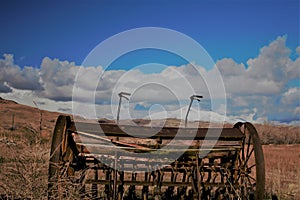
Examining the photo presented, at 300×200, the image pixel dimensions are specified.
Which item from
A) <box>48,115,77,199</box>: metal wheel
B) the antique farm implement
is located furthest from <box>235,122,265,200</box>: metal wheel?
<box>48,115,77,199</box>: metal wheel

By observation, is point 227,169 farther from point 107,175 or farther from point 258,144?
point 107,175

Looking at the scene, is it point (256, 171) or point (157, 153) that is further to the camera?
point (157, 153)

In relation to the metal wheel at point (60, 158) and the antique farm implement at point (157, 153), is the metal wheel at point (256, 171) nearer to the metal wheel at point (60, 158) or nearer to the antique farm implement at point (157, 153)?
the antique farm implement at point (157, 153)

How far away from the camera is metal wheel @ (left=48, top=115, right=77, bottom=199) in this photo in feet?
20.8

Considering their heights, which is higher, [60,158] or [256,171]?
[60,158]

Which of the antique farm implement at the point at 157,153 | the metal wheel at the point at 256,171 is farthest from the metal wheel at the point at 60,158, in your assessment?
the metal wheel at the point at 256,171

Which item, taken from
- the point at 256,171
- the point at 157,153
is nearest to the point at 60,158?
the point at 157,153

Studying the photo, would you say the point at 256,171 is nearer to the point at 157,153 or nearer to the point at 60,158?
the point at 157,153

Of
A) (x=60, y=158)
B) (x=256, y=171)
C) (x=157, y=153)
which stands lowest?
(x=256, y=171)

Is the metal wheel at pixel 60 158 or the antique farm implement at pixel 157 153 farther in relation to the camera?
the antique farm implement at pixel 157 153

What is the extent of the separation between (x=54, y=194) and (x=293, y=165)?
19832mm

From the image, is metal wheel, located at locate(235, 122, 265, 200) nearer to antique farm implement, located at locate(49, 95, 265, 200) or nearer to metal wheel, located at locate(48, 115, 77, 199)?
antique farm implement, located at locate(49, 95, 265, 200)

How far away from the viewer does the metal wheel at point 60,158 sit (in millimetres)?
6329

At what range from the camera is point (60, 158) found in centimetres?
774
